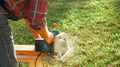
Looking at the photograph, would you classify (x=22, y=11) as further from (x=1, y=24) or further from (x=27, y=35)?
(x=27, y=35)

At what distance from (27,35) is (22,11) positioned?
299 cm

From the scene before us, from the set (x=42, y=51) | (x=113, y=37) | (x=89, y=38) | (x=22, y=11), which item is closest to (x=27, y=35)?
(x=89, y=38)

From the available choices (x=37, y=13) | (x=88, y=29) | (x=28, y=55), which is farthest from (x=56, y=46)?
(x=88, y=29)

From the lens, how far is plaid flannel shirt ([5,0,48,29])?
2514 millimetres

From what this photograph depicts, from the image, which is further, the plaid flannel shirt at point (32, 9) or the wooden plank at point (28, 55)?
the wooden plank at point (28, 55)

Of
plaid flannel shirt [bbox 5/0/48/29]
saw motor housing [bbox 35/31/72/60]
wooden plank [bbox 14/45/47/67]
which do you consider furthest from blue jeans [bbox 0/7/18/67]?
wooden plank [bbox 14/45/47/67]

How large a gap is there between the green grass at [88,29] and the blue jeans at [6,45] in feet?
6.43

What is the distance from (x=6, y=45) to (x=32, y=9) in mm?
322

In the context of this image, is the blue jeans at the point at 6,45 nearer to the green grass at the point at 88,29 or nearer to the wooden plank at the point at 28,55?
the wooden plank at the point at 28,55

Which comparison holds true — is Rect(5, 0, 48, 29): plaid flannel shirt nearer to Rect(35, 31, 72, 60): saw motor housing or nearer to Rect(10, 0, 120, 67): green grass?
Rect(35, 31, 72, 60): saw motor housing

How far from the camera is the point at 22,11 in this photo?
258 cm

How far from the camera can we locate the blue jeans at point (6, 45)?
2459mm

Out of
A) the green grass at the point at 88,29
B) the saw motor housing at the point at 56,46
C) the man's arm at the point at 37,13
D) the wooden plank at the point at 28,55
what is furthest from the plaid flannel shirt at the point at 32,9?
the green grass at the point at 88,29

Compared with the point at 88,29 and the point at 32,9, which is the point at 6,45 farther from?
the point at 88,29
